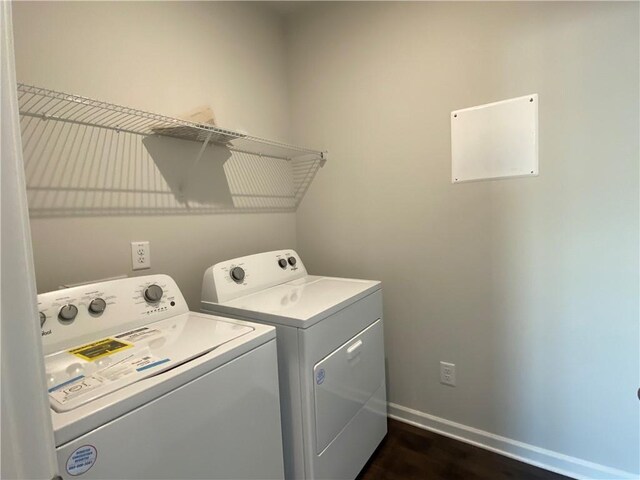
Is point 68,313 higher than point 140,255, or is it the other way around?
point 140,255

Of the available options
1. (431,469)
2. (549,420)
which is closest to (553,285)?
(549,420)

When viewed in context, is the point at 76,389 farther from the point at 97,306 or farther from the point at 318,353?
the point at 318,353

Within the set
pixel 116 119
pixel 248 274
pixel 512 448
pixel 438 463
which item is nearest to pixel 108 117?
pixel 116 119

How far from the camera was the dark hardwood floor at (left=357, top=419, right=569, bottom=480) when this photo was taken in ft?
5.04

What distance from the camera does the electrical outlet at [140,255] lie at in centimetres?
140

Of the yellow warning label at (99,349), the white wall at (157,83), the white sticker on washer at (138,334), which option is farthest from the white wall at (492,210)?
the yellow warning label at (99,349)

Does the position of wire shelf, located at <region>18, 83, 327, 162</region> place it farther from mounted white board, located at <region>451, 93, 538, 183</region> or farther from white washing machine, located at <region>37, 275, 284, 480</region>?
mounted white board, located at <region>451, 93, 538, 183</region>

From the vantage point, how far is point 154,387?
2.48ft

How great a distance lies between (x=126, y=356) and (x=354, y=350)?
2.89 feet

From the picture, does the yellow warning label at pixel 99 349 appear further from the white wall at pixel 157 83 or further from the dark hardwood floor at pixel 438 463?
the dark hardwood floor at pixel 438 463

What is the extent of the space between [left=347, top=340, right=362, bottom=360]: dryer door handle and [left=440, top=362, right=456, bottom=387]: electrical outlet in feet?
2.05

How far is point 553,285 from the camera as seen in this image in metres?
1.49

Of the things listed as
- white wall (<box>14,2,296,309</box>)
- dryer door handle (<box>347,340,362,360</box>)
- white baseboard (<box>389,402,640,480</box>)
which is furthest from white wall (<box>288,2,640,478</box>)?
dryer door handle (<box>347,340,362,360</box>)

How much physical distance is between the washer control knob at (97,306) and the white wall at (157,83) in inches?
9.1
